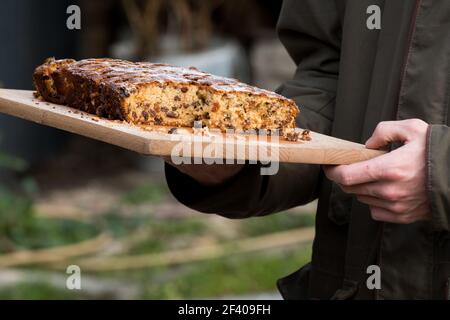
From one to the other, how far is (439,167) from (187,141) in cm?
61

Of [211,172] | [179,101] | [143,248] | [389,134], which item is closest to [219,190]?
[211,172]

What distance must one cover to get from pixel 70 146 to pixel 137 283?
2.89 meters

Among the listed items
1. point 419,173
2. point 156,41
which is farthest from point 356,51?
point 156,41

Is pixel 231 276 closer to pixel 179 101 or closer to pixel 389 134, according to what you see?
pixel 179 101

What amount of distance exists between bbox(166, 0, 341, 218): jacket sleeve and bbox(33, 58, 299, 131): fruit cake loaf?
16 centimetres

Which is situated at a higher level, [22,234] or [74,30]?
[74,30]

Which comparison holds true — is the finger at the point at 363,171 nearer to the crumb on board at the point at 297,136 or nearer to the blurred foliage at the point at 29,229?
the crumb on board at the point at 297,136

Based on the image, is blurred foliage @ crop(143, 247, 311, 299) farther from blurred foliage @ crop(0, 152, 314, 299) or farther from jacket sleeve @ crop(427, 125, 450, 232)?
jacket sleeve @ crop(427, 125, 450, 232)

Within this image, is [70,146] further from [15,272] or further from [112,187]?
[15,272]

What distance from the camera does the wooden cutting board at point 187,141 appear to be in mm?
2119

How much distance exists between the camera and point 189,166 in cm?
248

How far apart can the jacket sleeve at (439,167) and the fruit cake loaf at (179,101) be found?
0.41m

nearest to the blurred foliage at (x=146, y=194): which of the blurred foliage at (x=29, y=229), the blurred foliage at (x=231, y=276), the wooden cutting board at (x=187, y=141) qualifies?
the blurred foliage at (x=29, y=229)

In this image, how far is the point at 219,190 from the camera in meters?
2.64
